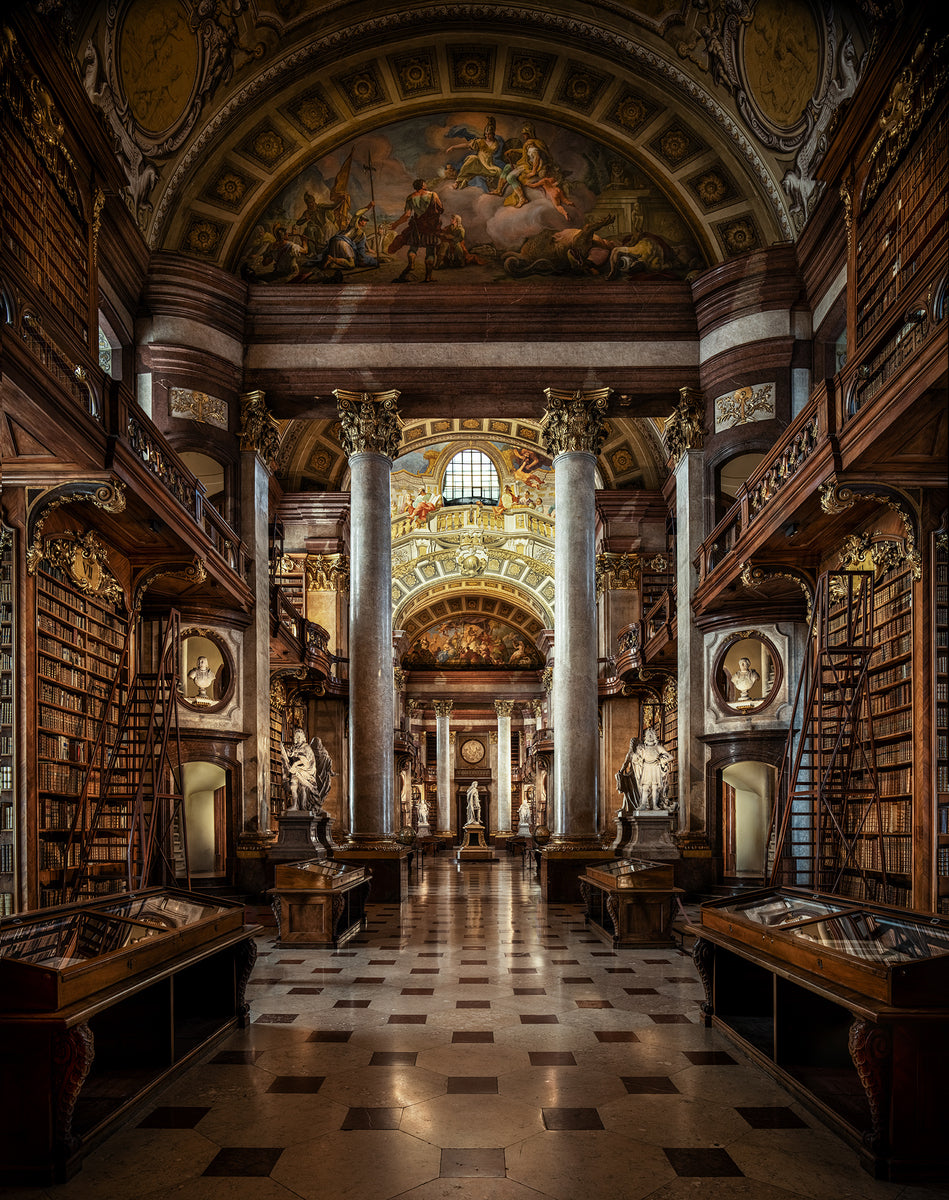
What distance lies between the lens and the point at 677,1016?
758 centimetres

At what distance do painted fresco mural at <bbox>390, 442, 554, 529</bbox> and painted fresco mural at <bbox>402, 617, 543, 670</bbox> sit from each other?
1201cm

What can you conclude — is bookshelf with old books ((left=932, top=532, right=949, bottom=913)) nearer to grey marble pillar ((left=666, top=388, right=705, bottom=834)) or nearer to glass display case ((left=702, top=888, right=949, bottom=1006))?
glass display case ((left=702, top=888, right=949, bottom=1006))

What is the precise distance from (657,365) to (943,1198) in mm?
14879

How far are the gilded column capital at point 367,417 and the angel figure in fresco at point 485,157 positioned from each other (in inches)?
154

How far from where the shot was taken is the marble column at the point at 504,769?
45506 mm

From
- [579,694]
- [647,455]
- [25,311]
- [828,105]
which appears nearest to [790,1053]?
[25,311]

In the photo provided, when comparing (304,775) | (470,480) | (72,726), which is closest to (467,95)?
(304,775)

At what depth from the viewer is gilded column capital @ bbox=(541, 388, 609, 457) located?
693 inches

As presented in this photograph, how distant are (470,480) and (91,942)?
27.4 meters

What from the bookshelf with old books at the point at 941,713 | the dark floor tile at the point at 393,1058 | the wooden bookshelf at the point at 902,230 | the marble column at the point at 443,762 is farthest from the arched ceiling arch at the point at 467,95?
the marble column at the point at 443,762

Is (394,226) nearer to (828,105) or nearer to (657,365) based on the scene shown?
(657,365)

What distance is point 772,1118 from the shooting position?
512 cm

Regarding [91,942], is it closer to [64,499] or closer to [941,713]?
[64,499]

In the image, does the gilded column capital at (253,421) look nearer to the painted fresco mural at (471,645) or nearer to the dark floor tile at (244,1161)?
the dark floor tile at (244,1161)
